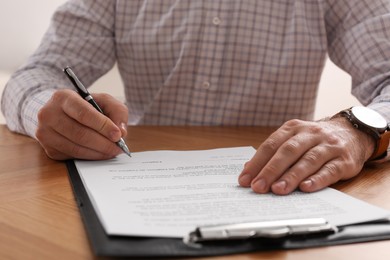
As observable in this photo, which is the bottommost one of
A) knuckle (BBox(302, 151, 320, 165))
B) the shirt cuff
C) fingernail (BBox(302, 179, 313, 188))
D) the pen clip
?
the shirt cuff

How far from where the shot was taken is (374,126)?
89cm

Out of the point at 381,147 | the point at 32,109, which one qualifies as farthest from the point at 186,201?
the point at 32,109

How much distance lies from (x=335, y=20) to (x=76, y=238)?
3.43ft

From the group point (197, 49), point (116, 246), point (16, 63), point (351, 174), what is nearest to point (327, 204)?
point (351, 174)

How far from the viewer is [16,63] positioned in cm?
183

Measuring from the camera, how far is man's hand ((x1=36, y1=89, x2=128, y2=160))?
85 centimetres

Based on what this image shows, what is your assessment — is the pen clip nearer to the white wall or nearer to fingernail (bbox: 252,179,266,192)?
fingernail (bbox: 252,179,266,192)

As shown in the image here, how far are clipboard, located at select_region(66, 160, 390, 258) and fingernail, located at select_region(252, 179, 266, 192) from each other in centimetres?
13

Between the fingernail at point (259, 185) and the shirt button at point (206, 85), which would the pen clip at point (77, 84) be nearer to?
the fingernail at point (259, 185)

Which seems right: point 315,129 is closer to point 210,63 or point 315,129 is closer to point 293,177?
point 293,177

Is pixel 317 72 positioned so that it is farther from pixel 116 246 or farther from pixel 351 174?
pixel 116 246

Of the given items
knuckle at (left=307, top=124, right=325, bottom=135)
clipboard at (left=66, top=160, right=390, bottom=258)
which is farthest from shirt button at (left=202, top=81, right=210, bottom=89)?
clipboard at (left=66, top=160, right=390, bottom=258)

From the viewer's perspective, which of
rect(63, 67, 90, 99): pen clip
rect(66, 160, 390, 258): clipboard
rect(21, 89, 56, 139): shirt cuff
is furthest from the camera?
rect(21, 89, 56, 139): shirt cuff

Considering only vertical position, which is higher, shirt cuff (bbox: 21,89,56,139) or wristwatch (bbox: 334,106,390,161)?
wristwatch (bbox: 334,106,390,161)
